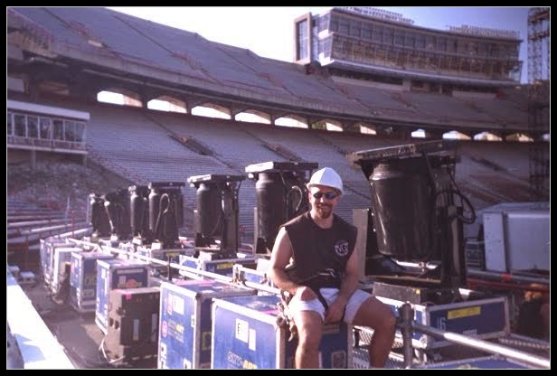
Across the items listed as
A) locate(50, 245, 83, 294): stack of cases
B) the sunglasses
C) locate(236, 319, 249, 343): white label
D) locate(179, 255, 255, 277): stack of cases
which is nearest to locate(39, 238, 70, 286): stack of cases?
locate(50, 245, 83, 294): stack of cases

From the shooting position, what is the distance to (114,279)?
7.05 metres

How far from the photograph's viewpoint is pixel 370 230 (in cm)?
422

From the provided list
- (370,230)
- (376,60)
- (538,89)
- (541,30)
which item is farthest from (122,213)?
(376,60)

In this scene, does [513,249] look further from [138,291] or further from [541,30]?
[541,30]

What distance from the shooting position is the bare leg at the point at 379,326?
9.76 ft

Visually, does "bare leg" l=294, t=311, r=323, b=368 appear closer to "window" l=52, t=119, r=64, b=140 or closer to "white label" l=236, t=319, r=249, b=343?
"white label" l=236, t=319, r=249, b=343

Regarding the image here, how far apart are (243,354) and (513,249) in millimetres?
8830

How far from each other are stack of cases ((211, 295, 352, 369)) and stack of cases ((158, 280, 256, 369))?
16.3 inches

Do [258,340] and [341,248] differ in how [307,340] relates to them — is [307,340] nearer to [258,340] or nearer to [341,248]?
[258,340]

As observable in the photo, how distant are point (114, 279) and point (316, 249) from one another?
16.3ft

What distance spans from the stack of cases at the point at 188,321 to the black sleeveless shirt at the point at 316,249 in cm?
132

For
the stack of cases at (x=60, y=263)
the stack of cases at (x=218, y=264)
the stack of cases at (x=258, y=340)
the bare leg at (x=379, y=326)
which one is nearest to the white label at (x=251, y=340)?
the stack of cases at (x=258, y=340)

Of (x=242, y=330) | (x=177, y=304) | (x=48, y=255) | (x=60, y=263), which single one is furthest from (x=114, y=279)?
(x=48, y=255)

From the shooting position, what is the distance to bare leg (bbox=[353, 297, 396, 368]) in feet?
9.76
